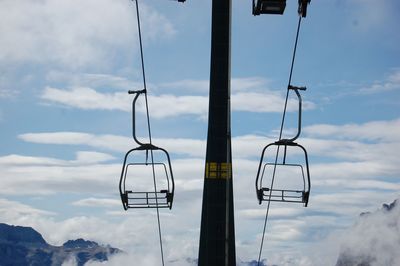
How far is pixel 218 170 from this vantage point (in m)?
35.7

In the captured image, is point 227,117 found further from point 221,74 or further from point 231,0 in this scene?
point 231,0

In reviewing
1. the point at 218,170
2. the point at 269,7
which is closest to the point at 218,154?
the point at 218,170

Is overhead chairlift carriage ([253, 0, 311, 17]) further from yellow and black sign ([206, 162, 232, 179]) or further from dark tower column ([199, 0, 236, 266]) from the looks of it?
yellow and black sign ([206, 162, 232, 179])

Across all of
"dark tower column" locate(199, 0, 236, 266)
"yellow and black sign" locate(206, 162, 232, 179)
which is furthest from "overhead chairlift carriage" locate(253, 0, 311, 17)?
"yellow and black sign" locate(206, 162, 232, 179)

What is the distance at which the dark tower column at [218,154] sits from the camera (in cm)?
3425

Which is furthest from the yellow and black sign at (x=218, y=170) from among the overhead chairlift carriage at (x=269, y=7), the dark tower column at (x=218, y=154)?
the overhead chairlift carriage at (x=269, y=7)

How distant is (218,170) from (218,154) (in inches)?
34.5

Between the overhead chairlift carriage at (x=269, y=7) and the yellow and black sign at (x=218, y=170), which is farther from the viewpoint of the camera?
the yellow and black sign at (x=218, y=170)

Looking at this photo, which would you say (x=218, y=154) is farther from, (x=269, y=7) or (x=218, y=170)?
(x=269, y=7)

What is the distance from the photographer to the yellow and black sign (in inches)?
1390

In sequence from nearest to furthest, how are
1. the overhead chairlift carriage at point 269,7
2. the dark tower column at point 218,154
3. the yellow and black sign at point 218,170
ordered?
the overhead chairlift carriage at point 269,7 < the dark tower column at point 218,154 < the yellow and black sign at point 218,170

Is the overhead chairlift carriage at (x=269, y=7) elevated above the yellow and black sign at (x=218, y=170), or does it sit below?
above

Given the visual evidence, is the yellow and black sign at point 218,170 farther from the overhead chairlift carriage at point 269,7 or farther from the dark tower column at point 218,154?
the overhead chairlift carriage at point 269,7

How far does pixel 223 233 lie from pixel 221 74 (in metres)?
8.68
